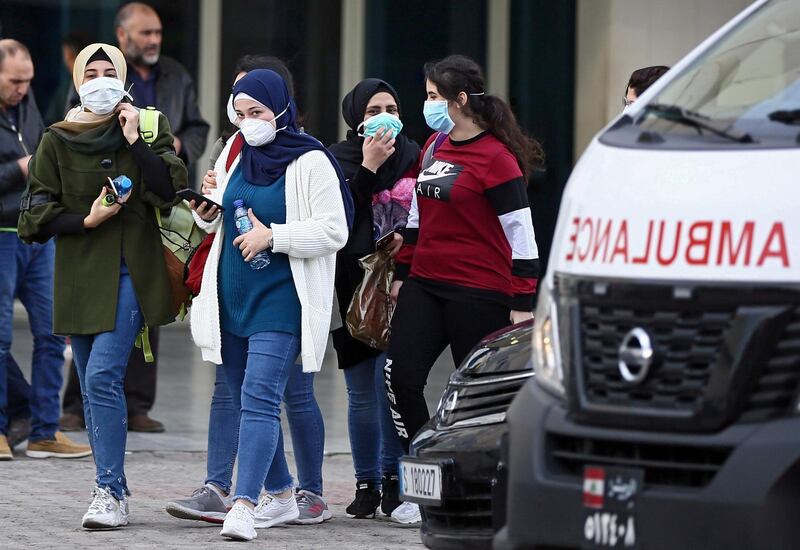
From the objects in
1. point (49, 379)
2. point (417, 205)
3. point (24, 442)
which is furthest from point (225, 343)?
point (24, 442)

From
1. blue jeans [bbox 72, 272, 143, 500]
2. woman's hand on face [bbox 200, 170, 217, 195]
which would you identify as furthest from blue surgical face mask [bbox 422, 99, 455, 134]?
blue jeans [bbox 72, 272, 143, 500]

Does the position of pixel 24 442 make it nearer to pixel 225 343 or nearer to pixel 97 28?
pixel 225 343

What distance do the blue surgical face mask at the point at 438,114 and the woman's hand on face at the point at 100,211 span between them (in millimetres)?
1330

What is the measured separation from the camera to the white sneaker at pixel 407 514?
7281 mm

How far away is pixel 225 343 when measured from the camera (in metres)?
6.90

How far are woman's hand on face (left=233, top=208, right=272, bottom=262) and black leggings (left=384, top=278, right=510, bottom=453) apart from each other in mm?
717

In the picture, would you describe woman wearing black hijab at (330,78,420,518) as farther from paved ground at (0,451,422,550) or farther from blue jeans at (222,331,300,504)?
blue jeans at (222,331,300,504)

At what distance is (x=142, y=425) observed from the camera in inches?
393

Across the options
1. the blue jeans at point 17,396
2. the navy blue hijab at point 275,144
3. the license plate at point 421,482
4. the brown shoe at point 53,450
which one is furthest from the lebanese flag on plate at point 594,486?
the blue jeans at point 17,396

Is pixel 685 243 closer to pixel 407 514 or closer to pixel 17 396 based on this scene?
pixel 407 514

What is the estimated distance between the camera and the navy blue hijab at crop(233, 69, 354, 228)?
6.78 m

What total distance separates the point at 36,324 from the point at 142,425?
117 centimetres

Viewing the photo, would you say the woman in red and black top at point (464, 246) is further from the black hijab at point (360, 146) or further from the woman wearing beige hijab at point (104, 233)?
the woman wearing beige hijab at point (104, 233)

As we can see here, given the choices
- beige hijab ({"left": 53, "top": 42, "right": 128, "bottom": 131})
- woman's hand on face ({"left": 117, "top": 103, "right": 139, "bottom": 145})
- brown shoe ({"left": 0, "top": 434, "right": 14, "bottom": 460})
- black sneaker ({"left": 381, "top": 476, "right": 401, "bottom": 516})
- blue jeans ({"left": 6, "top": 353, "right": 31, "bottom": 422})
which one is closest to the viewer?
woman's hand on face ({"left": 117, "top": 103, "right": 139, "bottom": 145})
